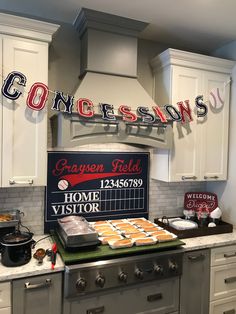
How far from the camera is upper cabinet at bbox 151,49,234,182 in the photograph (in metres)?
2.44

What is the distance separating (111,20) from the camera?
2201mm

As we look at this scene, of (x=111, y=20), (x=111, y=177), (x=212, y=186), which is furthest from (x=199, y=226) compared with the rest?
(x=111, y=20)

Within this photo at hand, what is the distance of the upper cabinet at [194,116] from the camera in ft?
8.01

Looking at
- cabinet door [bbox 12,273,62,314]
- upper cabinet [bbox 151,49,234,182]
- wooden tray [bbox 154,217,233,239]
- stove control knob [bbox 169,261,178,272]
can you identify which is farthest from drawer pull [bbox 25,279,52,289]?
upper cabinet [bbox 151,49,234,182]

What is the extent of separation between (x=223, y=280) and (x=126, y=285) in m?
0.98

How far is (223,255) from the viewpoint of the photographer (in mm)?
2295

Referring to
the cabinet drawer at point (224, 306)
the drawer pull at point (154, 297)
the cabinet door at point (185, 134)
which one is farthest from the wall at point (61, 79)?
the cabinet drawer at point (224, 306)

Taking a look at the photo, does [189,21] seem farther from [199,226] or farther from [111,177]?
[199,226]

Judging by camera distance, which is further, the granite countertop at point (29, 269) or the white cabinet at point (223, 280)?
the white cabinet at point (223, 280)

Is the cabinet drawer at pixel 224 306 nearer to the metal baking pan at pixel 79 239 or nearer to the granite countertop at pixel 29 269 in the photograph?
the metal baking pan at pixel 79 239

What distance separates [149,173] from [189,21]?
1.46 metres

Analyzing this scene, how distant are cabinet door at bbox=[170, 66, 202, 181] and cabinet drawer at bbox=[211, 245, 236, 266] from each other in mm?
671

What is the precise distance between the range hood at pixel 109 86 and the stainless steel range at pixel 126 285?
908 millimetres

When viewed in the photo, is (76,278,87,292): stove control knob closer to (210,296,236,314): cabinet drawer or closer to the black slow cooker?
the black slow cooker
